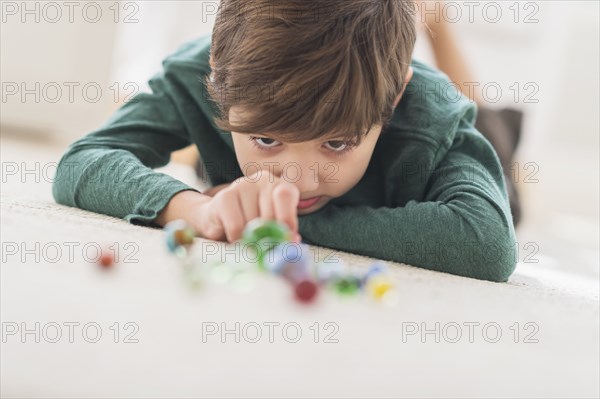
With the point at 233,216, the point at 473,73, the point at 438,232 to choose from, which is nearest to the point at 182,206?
the point at 233,216

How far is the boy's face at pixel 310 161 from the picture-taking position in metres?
0.75

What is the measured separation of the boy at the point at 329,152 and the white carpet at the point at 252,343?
0.17m

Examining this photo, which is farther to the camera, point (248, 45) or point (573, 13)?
point (573, 13)

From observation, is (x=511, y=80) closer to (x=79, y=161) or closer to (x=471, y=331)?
(x=79, y=161)

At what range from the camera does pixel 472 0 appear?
280 centimetres

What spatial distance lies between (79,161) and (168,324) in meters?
0.49

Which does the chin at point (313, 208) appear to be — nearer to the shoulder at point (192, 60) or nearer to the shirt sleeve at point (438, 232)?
the shirt sleeve at point (438, 232)

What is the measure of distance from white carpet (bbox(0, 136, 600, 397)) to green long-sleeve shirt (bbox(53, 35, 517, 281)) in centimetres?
23

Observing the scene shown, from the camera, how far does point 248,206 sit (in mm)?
640

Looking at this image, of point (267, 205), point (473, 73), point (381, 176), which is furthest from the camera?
point (473, 73)

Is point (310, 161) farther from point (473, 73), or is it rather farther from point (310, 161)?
point (473, 73)

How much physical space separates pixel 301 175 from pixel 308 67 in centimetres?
12

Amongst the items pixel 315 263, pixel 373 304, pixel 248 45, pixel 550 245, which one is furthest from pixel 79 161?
pixel 550 245

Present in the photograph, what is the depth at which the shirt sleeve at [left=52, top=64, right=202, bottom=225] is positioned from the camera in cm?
77
